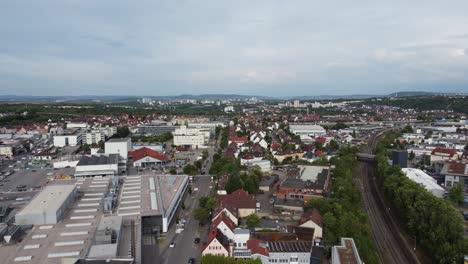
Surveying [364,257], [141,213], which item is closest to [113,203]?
[141,213]

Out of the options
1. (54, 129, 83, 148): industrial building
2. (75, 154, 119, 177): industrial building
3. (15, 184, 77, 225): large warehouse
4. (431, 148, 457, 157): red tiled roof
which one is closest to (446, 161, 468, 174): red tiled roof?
(431, 148, 457, 157): red tiled roof

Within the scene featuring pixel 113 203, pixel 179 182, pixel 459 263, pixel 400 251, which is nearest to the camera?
pixel 459 263

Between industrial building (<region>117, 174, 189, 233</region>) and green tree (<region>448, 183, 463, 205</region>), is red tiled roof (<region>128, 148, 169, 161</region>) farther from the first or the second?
green tree (<region>448, 183, 463, 205</region>)

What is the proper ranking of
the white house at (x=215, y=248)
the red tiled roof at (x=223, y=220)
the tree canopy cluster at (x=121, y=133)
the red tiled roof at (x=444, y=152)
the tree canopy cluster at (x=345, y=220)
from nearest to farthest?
the white house at (x=215, y=248) → the tree canopy cluster at (x=345, y=220) → the red tiled roof at (x=223, y=220) → the red tiled roof at (x=444, y=152) → the tree canopy cluster at (x=121, y=133)

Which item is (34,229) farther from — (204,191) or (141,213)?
(204,191)

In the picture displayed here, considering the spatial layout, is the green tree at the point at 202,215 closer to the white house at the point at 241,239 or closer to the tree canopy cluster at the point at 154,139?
the white house at the point at 241,239

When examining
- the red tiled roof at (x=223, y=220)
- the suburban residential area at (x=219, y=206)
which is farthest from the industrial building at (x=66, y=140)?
the red tiled roof at (x=223, y=220)
